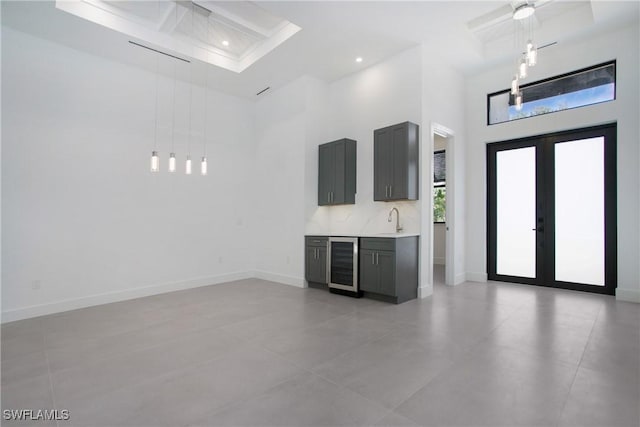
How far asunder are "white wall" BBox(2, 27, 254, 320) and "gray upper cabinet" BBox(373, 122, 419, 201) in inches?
119

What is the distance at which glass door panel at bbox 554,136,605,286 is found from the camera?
455 centimetres

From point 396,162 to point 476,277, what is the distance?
2.84 meters

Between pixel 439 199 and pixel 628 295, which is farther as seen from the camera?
pixel 439 199

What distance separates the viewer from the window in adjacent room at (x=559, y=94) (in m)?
4.53

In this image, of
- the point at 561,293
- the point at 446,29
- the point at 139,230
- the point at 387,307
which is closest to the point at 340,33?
the point at 446,29

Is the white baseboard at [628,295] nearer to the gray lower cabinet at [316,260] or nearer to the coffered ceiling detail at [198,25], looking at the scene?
the gray lower cabinet at [316,260]

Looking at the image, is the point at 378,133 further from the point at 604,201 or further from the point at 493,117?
the point at 604,201

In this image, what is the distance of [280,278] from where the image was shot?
5.69 metres

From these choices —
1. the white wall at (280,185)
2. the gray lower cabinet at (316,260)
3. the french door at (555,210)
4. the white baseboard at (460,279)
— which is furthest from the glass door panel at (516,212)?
the white wall at (280,185)

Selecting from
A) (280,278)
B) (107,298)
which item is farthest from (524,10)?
(107,298)

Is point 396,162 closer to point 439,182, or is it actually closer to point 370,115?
point 370,115

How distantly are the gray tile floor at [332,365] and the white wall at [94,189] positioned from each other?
70 centimetres

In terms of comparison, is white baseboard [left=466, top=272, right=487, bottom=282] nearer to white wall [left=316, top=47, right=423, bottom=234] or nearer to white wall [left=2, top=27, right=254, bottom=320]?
white wall [left=316, top=47, right=423, bottom=234]

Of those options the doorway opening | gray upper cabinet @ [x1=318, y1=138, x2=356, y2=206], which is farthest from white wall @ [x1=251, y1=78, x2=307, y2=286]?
the doorway opening
